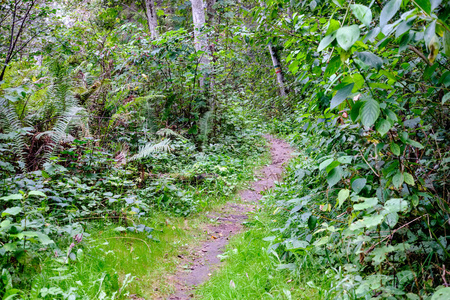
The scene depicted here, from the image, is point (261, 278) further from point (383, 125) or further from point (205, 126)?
point (205, 126)

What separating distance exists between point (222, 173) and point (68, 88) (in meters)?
3.62

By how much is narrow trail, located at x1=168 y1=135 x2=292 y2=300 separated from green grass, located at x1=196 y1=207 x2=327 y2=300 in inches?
Result: 7.1

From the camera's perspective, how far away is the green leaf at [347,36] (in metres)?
1.25

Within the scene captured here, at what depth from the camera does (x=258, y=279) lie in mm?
3066

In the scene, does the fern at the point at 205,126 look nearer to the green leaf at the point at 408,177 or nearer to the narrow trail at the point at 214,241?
the narrow trail at the point at 214,241

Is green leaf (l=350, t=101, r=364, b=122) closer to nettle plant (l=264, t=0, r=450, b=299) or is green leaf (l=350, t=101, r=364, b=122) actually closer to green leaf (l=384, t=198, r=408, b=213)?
nettle plant (l=264, t=0, r=450, b=299)

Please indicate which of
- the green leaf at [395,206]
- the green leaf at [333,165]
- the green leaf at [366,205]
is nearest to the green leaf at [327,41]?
the green leaf at [333,165]

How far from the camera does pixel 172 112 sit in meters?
8.43

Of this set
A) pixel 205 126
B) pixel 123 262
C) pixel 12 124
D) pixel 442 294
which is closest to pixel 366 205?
pixel 442 294

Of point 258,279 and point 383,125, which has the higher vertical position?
point 383,125

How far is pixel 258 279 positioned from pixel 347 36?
2.54 m

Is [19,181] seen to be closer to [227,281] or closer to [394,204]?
[227,281]

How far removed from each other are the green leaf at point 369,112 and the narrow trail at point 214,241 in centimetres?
260

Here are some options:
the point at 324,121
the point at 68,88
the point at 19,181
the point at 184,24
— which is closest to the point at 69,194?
the point at 19,181
